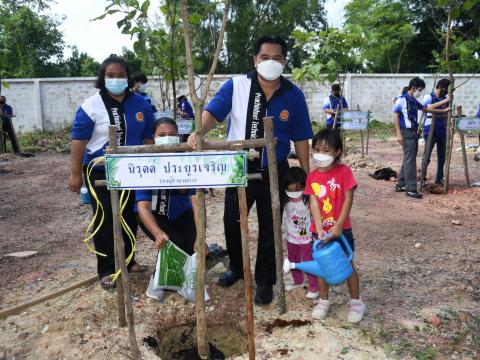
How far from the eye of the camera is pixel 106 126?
327 cm

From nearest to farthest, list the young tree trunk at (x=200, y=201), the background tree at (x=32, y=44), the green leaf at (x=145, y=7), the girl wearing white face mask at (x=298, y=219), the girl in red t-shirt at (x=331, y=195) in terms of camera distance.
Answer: the young tree trunk at (x=200, y=201) → the girl in red t-shirt at (x=331, y=195) → the girl wearing white face mask at (x=298, y=219) → the green leaf at (x=145, y=7) → the background tree at (x=32, y=44)

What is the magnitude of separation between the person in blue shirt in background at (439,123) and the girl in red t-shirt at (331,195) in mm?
4763

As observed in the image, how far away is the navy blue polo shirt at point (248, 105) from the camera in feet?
9.95

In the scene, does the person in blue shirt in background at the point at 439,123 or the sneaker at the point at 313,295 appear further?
the person in blue shirt in background at the point at 439,123

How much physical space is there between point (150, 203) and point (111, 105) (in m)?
0.78

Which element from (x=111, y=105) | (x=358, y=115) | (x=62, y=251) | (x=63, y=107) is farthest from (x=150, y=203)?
(x=63, y=107)

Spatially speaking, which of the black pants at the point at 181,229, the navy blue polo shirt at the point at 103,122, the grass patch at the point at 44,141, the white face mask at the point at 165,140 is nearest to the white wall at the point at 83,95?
the grass patch at the point at 44,141

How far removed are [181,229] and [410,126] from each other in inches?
175

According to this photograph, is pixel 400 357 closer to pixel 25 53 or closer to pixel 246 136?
pixel 246 136

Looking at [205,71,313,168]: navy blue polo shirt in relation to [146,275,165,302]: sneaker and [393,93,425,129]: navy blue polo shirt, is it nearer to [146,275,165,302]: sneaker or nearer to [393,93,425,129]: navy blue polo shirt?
[146,275,165,302]: sneaker

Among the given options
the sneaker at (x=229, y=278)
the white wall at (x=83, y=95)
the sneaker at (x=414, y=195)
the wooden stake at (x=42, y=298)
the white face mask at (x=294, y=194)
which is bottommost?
the wooden stake at (x=42, y=298)

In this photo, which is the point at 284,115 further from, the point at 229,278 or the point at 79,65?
the point at 79,65

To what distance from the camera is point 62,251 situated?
15.2ft

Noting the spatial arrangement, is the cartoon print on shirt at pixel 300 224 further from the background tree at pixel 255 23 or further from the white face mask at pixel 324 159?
the background tree at pixel 255 23
